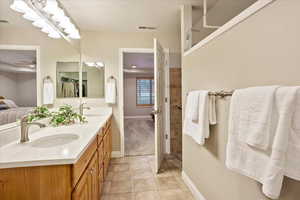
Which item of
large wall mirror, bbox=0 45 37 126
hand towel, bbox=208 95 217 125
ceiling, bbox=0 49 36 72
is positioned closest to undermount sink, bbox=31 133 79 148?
large wall mirror, bbox=0 45 37 126

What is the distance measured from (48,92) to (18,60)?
21.8 inches

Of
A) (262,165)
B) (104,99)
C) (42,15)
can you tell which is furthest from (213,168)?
(42,15)

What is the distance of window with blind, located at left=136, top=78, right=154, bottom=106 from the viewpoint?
7.97 m

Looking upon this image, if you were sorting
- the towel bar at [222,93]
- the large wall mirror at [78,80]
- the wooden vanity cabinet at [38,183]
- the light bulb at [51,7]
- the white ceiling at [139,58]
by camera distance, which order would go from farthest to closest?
1. the white ceiling at [139,58]
2. the large wall mirror at [78,80]
3. the light bulb at [51,7]
4. the towel bar at [222,93]
5. the wooden vanity cabinet at [38,183]

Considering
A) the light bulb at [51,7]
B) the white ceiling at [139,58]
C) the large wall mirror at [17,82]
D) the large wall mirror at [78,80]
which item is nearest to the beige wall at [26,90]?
the large wall mirror at [17,82]

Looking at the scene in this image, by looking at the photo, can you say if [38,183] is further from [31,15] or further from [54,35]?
[54,35]

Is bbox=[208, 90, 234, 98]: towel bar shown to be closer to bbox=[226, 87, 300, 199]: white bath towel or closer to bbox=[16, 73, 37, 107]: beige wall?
bbox=[226, 87, 300, 199]: white bath towel

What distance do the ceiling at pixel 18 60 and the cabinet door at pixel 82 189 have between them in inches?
42.5

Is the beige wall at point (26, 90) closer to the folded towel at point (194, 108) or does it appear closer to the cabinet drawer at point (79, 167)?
the cabinet drawer at point (79, 167)


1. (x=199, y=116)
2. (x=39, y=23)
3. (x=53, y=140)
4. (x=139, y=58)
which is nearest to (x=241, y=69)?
(x=199, y=116)

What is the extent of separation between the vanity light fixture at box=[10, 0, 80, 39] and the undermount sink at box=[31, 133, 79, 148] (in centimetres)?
121

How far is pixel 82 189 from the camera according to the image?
1049 millimetres

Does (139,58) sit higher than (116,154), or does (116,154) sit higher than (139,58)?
(139,58)

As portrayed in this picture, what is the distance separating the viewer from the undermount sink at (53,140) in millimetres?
1290
